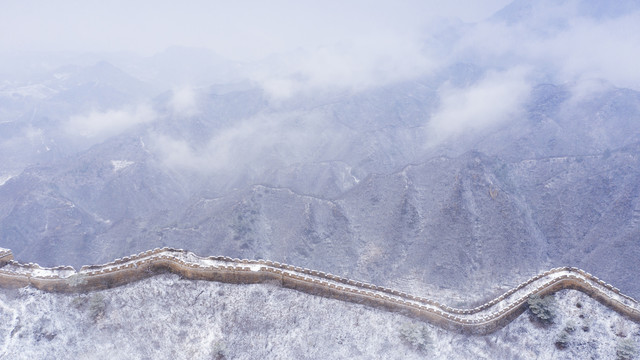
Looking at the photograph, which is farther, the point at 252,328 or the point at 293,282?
the point at 293,282

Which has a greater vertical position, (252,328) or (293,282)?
(293,282)

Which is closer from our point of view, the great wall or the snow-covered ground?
the snow-covered ground

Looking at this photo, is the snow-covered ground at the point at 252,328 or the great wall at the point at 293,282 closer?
the snow-covered ground at the point at 252,328

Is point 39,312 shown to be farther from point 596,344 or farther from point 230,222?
point 230,222

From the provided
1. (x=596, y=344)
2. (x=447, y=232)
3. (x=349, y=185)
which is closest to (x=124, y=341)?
(x=596, y=344)
